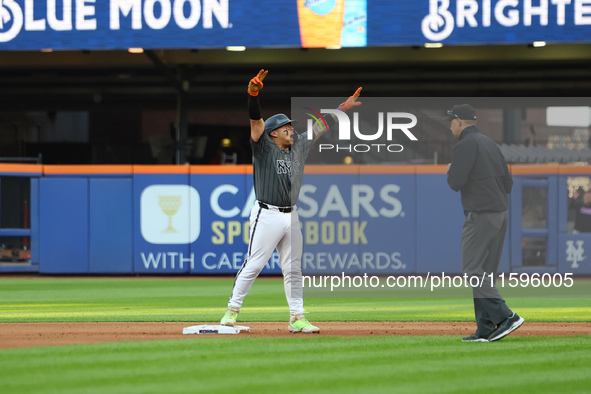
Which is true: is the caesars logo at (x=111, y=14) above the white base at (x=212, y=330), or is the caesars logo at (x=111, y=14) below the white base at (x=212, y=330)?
above

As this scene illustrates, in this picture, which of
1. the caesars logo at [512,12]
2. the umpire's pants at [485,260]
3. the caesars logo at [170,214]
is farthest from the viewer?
the caesars logo at [170,214]

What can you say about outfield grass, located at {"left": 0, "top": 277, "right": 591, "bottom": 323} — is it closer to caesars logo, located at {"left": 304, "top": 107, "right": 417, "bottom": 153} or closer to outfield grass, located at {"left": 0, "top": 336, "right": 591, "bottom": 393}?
outfield grass, located at {"left": 0, "top": 336, "right": 591, "bottom": 393}

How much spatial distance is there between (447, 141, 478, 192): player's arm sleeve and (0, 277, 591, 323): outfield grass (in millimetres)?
2773

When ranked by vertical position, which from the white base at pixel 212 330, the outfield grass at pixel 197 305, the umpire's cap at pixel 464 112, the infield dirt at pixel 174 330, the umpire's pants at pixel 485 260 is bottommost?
the outfield grass at pixel 197 305

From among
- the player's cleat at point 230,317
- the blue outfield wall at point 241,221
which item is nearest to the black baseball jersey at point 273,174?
the player's cleat at point 230,317

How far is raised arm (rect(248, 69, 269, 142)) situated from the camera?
7195 mm

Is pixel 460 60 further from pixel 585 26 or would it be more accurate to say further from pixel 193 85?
pixel 193 85

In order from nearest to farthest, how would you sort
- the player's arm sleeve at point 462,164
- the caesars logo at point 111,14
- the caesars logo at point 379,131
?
the player's arm sleeve at point 462,164 < the caesars logo at point 111,14 < the caesars logo at point 379,131

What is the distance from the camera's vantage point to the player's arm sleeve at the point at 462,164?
7137 millimetres

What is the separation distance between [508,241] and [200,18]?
779 cm

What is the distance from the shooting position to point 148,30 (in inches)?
683

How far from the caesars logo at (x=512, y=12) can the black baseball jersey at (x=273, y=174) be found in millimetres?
10254

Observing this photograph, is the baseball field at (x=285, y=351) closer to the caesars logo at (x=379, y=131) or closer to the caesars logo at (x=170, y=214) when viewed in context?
the caesars logo at (x=170, y=214)

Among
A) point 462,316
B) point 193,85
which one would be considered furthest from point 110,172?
point 462,316
